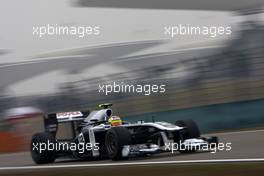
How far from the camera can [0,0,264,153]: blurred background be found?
1146 cm

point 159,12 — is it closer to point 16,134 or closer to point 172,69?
point 172,69

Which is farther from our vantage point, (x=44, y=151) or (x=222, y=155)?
(x=44, y=151)

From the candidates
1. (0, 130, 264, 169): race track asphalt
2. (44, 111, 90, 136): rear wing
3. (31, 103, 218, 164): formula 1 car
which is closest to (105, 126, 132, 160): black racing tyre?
(31, 103, 218, 164): formula 1 car

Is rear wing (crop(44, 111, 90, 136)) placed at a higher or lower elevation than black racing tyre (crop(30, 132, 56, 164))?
higher

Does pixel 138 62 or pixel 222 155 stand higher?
pixel 138 62

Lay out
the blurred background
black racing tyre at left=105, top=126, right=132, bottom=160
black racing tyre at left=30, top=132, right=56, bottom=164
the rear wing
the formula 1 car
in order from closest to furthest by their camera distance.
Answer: black racing tyre at left=105, top=126, right=132, bottom=160
the formula 1 car
the rear wing
black racing tyre at left=30, top=132, right=56, bottom=164
the blurred background

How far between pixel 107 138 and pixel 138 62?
2546mm

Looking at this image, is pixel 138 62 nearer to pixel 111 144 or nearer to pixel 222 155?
pixel 111 144

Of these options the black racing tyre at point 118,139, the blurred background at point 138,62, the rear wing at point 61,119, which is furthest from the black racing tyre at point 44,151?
the black racing tyre at point 118,139

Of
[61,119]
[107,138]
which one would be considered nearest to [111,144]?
[107,138]

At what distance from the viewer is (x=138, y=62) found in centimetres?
1206

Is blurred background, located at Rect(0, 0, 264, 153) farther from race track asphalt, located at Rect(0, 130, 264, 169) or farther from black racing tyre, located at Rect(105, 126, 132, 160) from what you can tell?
black racing tyre, located at Rect(105, 126, 132, 160)

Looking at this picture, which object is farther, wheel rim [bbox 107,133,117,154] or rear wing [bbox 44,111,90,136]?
rear wing [bbox 44,111,90,136]
